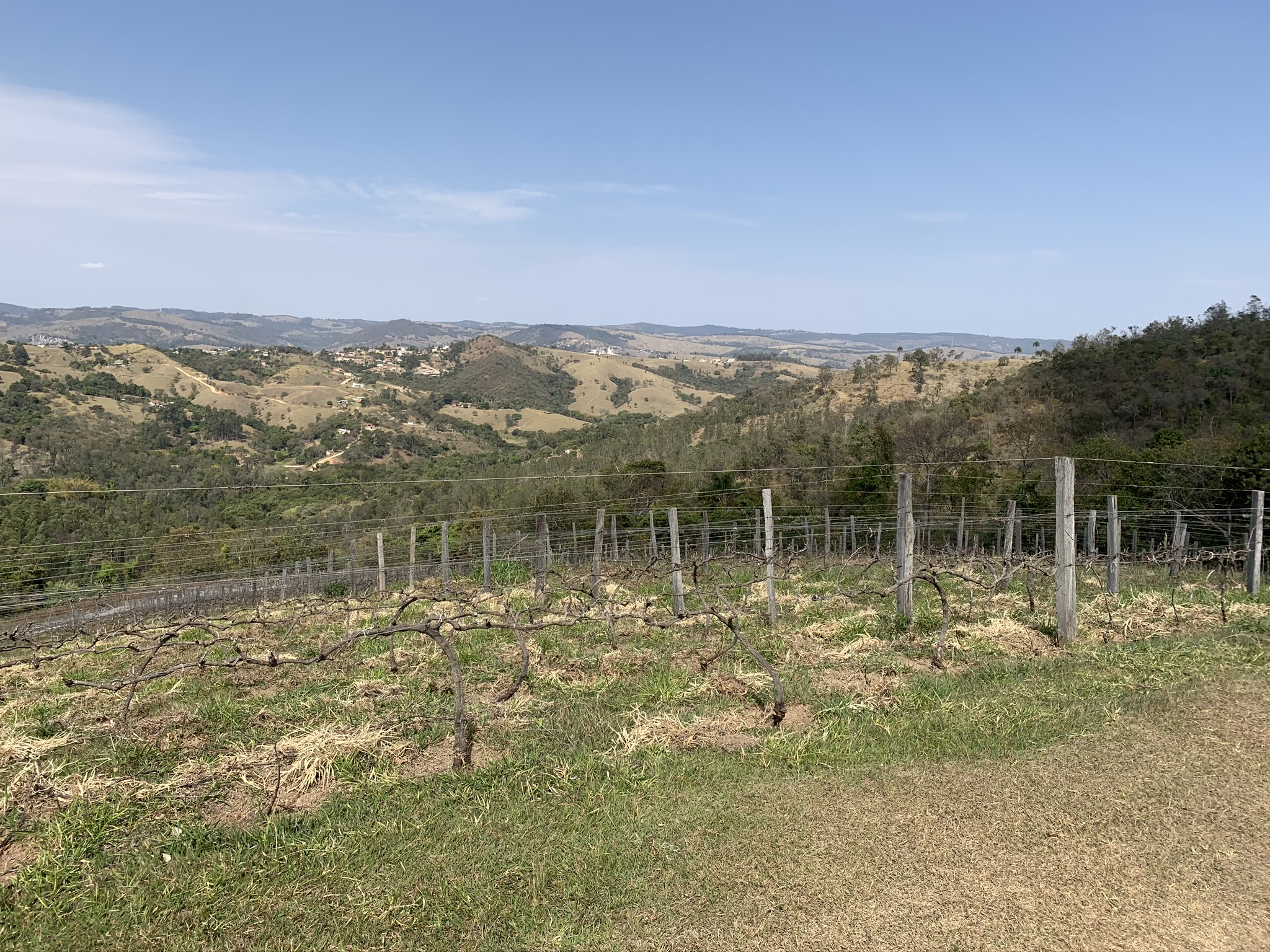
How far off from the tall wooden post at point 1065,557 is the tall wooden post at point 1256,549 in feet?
15.6

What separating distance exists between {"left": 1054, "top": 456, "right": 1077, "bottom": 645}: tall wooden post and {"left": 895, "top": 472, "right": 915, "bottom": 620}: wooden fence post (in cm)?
153

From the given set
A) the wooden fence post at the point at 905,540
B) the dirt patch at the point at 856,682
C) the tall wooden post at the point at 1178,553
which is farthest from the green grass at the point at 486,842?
the tall wooden post at the point at 1178,553

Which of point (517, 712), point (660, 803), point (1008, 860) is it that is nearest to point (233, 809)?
point (517, 712)

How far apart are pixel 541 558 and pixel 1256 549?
33.9 ft

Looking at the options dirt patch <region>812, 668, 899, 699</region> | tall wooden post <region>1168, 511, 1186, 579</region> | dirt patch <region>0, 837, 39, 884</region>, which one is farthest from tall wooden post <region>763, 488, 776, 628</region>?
dirt patch <region>0, 837, 39, 884</region>

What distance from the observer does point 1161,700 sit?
5.50 m

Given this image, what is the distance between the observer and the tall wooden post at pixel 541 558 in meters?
11.9

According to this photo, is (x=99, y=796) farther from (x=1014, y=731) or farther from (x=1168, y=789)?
(x=1168, y=789)

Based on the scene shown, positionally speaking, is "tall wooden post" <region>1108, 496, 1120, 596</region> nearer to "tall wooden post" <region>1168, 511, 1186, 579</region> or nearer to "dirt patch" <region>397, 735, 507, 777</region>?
"tall wooden post" <region>1168, 511, 1186, 579</region>

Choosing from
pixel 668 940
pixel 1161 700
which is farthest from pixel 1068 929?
pixel 1161 700

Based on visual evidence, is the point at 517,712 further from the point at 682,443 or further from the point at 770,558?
the point at 682,443

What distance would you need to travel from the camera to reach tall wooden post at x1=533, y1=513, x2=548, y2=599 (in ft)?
39.1

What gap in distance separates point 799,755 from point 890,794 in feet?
2.13

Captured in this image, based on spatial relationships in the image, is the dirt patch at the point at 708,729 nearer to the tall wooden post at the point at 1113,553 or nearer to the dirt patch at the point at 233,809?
the dirt patch at the point at 233,809
